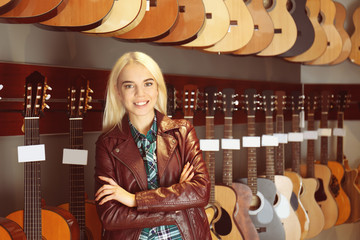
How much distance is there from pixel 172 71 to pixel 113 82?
127cm

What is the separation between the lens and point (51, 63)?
2625 mm

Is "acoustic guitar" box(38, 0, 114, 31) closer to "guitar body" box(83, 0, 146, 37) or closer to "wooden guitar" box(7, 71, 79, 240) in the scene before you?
"guitar body" box(83, 0, 146, 37)

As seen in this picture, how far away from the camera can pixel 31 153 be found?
2148mm

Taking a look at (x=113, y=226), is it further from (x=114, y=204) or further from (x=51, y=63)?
(x=51, y=63)

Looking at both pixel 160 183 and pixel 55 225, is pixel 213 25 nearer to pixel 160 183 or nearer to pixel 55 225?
pixel 160 183

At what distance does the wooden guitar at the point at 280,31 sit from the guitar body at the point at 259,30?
130 millimetres

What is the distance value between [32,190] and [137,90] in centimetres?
62

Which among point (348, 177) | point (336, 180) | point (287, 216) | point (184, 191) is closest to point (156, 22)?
point (184, 191)

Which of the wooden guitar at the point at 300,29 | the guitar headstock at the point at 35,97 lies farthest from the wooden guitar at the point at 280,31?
the guitar headstock at the point at 35,97

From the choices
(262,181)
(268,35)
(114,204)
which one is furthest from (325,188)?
(114,204)

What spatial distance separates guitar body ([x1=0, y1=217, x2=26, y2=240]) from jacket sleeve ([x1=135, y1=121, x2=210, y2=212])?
1.68ft

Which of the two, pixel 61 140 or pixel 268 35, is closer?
pixel 61 140

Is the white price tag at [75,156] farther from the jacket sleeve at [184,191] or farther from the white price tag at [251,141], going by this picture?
the white price tag at [251,141]

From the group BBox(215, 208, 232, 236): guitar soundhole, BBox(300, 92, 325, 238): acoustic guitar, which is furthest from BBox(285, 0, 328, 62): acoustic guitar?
BBox(215, 208, 232, 236): guitar soundhole
